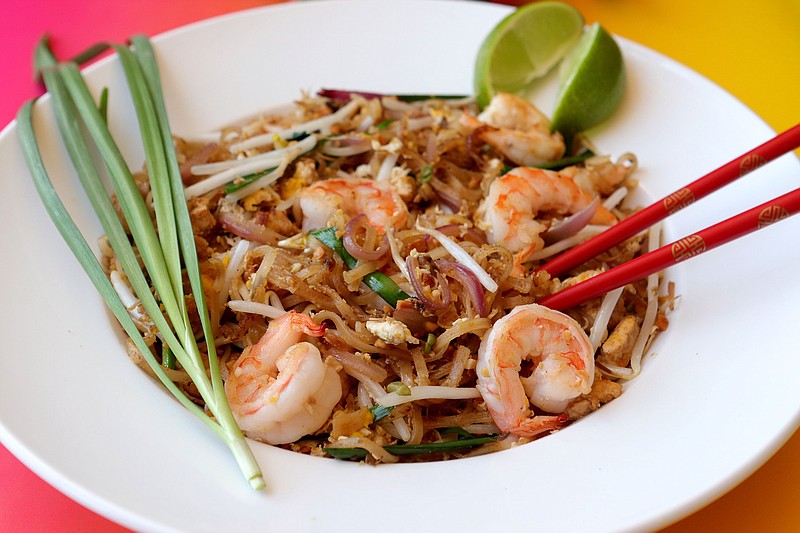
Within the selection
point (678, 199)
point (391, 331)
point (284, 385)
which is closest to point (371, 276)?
point (391, 331)

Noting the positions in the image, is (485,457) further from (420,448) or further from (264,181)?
(264,181)

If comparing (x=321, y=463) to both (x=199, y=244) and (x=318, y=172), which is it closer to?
(x=199, y=244)

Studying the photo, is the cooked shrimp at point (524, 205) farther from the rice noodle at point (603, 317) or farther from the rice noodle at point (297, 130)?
the rice noodle at point (297, 130)

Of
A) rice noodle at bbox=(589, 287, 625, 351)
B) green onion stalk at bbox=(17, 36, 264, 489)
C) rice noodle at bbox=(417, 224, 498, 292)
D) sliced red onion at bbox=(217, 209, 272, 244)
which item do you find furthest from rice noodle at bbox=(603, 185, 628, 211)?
green onion stalk at bbox=(17, 36, 264, 489)

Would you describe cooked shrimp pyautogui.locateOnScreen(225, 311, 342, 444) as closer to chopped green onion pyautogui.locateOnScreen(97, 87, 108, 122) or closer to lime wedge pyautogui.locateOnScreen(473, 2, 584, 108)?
chopped green onion pyautogui.locateOnScreen(97, 87, 108, 122)

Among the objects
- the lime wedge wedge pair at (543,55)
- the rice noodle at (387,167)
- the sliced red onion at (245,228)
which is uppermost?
the lime wedge wedge pair at (543,55)

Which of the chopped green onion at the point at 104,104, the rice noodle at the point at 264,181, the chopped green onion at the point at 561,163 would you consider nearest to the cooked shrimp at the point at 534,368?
the chopped green onion at the point at 561,163

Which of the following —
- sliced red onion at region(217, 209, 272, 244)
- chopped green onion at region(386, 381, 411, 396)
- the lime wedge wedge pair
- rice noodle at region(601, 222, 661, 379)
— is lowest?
rice noodle at region(601, 222, 661, 379)
